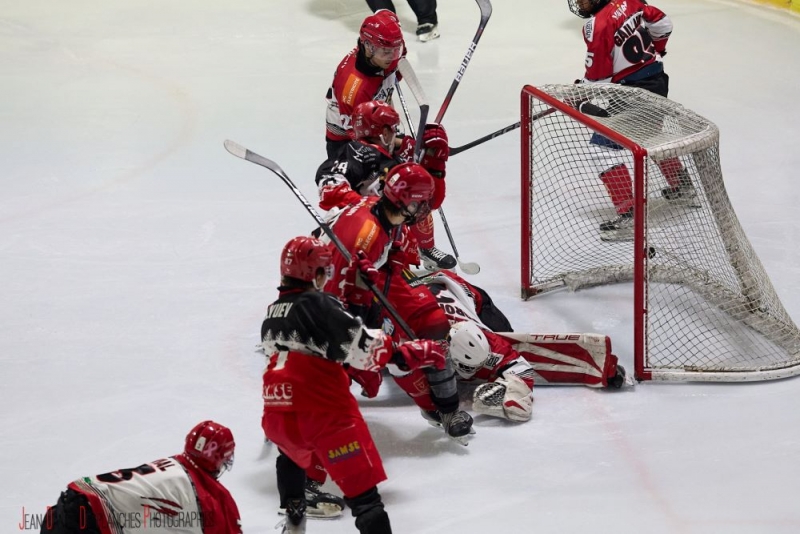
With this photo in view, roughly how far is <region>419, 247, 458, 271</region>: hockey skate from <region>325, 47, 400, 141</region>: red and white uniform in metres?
0.57

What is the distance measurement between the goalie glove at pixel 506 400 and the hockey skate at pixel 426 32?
456cm

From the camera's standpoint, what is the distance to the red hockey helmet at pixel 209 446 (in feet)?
8.57

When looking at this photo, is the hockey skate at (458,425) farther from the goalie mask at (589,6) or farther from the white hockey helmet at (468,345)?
the goalie mask at (589,6)

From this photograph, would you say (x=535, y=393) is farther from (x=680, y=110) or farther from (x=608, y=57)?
(x=608, y=57)

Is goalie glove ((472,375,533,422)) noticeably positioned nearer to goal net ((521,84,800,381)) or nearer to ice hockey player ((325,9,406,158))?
goal net ((521,84,800,381))

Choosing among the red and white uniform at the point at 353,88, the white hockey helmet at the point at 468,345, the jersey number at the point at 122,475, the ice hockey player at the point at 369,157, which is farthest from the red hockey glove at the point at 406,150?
the jersey number at the point at 122,475

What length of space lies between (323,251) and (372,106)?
1.29 m

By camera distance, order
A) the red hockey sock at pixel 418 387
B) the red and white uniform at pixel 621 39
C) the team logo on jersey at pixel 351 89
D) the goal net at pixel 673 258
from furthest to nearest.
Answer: the red and white uniform at pixel 621 39 → the team logo on jersey at pixel 351 89 → the goal net at pixel 673 258 → the red hockey sock at pixel 418 387

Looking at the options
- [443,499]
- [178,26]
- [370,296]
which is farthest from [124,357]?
[178,26]

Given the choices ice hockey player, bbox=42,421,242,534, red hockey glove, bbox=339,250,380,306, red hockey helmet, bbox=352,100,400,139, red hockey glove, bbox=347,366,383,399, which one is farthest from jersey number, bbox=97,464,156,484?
red hockey helmet, bbox=352,100,400,139

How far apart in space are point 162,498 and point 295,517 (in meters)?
0.50

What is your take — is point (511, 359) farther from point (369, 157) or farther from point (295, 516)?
point (295, 516)

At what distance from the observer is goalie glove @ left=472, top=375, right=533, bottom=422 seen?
11.9 ft

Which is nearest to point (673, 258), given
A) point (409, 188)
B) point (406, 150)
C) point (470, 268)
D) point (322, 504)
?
point (470, 268)
